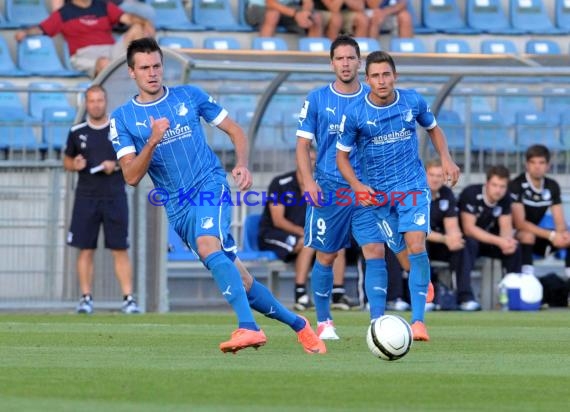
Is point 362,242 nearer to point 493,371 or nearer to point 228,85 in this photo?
point 493,371

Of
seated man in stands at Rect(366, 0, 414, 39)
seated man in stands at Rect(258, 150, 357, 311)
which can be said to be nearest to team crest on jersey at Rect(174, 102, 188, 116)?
seated man in stands at Rect(258, 150, 357, 311)

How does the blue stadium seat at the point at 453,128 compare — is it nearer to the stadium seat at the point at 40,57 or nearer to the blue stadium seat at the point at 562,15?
the stadium seat at the point at 40,57

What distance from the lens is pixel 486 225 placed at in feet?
52.7

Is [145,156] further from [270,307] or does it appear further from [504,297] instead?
[504,297]

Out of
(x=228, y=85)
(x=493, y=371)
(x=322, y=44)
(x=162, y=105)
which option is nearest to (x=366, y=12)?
(x=322, y=44)

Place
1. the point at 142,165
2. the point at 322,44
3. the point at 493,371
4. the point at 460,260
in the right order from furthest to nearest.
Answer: the point at 322,44, the point at 460,260, the point at 142,165, the point at 493,371

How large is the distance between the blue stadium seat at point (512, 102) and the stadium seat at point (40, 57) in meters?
5.30

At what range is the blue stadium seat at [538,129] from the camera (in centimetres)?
1647

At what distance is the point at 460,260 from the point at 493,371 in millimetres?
8127

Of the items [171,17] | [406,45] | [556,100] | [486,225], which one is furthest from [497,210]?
[171,17]

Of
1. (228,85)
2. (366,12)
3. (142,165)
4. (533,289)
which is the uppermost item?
(366,12)

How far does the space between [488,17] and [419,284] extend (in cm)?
1162

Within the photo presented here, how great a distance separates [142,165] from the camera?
27.6ft

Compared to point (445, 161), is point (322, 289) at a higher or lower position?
lower
